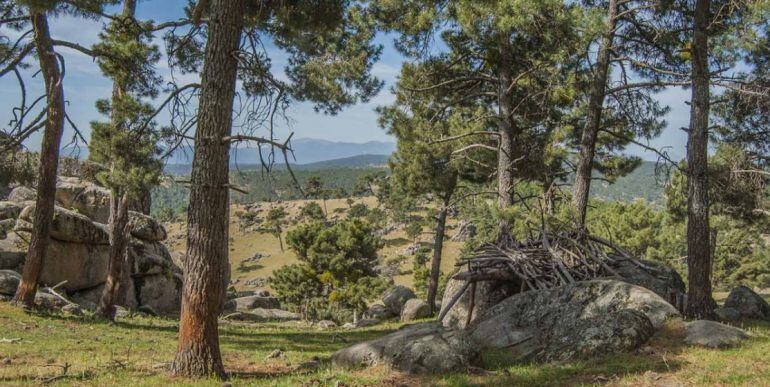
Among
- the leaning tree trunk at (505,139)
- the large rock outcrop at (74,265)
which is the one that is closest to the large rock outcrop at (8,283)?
the large rock outcrop at (74,265)

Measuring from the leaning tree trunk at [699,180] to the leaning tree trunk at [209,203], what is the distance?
435 inches

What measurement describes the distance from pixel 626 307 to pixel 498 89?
8.40 m

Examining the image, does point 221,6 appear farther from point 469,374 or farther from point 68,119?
point 68,119

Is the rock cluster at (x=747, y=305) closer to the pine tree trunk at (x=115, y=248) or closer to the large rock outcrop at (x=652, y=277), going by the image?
the large rock outcrop at (x=652, y=277)

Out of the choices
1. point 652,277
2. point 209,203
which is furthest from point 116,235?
point 652,277

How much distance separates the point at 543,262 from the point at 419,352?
5820 millimetres

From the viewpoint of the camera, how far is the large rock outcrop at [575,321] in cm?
808

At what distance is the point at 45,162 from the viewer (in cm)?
1473

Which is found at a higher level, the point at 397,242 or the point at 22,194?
the point at 22,194

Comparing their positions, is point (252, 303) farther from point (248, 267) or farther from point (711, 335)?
point (248, 267)

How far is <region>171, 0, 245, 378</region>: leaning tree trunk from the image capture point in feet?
25.0

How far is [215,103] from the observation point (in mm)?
7879

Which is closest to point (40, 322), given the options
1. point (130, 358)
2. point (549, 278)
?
point (130, 358)

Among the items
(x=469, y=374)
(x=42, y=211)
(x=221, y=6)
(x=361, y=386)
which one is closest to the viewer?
(x=361, y=386)
